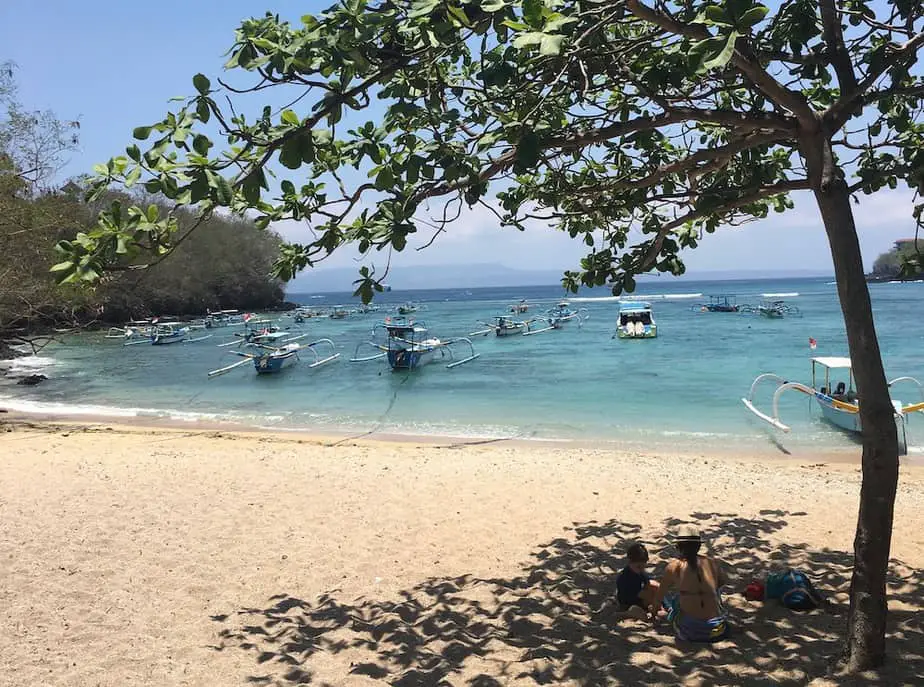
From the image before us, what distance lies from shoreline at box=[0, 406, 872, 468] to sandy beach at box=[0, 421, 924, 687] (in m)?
1.90

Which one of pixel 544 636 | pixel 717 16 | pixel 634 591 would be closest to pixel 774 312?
pixel 634 591

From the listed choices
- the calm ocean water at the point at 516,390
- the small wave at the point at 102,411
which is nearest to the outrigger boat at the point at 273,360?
the calm ocean water at the point at 516,390

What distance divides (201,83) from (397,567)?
407 cm

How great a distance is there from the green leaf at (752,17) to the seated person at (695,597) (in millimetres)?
2989

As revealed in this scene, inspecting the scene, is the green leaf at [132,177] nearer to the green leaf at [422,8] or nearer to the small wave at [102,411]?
the green leaf at [422,8]

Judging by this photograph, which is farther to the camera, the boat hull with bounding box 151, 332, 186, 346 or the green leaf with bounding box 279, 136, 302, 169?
the boat hull with bounding box 151, 332, 186, 346

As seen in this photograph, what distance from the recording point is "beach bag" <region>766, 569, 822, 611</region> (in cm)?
418

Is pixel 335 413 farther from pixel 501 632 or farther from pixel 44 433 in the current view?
pixel 501 632

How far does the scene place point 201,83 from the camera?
91.0 inches

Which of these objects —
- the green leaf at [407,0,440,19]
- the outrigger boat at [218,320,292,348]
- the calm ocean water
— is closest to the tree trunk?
the green leaf at [407,0,440,19]

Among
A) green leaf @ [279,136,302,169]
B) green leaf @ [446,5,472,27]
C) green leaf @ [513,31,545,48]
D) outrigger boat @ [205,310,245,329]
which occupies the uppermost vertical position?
green leaf @ [446,5,472,27]

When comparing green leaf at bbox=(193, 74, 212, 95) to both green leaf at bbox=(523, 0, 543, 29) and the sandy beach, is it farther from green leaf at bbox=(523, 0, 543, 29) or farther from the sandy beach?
the sandy beach

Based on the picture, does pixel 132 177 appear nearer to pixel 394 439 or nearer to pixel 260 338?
pixel 394 439

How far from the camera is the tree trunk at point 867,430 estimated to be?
116 inches
